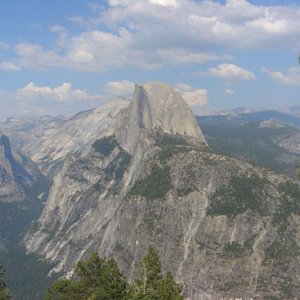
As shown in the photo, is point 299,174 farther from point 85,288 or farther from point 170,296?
point 85,288

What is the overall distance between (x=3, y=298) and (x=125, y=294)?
20482 mm

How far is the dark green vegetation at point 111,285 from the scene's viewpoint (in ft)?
284

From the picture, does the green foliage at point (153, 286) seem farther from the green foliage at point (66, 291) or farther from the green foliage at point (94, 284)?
the green foliage at point (66, 291)

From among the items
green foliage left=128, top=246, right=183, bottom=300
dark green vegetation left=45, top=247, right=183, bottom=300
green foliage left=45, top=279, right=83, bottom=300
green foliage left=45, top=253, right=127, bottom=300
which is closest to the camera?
green foliage left=128, top=246, right=183, bottom=300

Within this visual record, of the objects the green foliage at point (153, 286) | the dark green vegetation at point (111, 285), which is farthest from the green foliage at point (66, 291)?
the green foliage at point (153, 286)

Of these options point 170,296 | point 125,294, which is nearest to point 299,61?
point 170,296

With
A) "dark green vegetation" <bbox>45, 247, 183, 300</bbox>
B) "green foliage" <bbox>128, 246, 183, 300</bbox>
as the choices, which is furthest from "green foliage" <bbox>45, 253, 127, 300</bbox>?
"green foliage" <bbox>128, 246, 183, 300</bbox>

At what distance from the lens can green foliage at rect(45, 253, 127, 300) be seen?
88688mm

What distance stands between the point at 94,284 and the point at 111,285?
6.05 m

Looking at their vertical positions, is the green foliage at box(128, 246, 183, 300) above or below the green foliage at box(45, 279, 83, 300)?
above

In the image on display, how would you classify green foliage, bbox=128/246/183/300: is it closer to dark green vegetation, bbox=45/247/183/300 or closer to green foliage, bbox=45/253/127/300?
dark green vegetation, bbox=45/247/183/300

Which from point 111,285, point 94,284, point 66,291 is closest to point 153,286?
point 111,285

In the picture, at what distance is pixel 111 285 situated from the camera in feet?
292

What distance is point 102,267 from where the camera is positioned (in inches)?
3725
